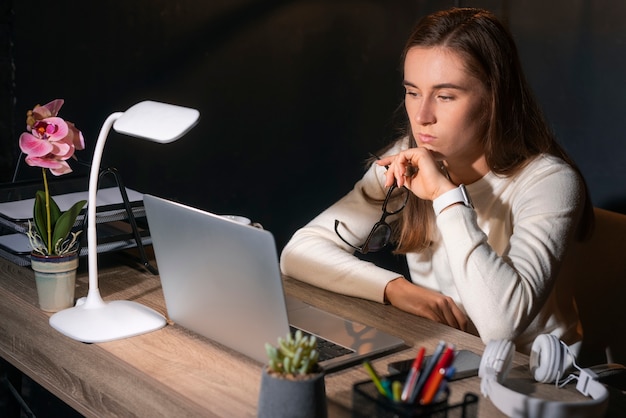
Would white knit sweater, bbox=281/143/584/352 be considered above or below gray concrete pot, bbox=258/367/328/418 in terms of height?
below

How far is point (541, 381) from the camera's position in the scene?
1295 millimetres

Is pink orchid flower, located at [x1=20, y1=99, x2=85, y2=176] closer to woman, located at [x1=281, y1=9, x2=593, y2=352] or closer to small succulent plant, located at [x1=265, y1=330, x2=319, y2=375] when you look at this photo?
woman, located at [x1=281, y1=9, x2=593, y2=352]

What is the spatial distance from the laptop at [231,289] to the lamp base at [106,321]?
0.05 metres

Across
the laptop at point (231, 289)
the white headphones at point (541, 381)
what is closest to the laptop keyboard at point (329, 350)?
the laptop at point (231, 289)

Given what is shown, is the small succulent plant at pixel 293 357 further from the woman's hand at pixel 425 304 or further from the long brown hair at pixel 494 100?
the long brown hair at pixel 494 100

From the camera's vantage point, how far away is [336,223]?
194 cm

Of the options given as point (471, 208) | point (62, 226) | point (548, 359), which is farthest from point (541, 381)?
point (62, 226)

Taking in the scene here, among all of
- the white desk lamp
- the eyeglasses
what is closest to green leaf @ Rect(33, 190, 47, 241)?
the white desk lamp

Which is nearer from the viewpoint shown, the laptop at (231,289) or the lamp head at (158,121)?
the laptop at (231,289)

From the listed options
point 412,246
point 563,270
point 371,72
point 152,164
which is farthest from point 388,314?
point 371,72

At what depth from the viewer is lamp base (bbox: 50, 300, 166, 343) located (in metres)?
1.46

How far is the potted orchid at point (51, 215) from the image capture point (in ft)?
5.08

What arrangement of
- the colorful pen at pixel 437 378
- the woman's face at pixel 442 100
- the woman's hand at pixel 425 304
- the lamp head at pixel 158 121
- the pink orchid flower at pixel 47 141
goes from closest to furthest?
the colorful pen at pixel 437 378
the lamp head at pixel 158 121
the pink orchid flower at pixel 47 141
the woman's hand at pixel 425 304
the woman's face at pixel 442 100

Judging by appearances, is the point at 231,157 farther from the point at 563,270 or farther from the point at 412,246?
the point at 563,270
